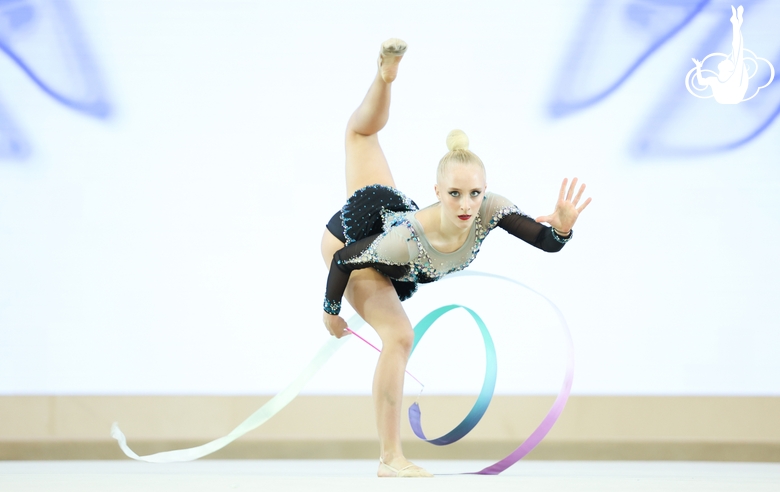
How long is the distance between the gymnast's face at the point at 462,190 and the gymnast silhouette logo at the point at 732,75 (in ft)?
5.84

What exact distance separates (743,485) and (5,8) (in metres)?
3.25

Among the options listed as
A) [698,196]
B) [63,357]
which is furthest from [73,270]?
[698,196]

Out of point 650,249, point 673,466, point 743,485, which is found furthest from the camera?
point 650,249

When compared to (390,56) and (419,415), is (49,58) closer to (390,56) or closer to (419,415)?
(390,56)

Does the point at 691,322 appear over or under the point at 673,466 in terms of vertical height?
over

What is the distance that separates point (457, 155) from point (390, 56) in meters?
0.34

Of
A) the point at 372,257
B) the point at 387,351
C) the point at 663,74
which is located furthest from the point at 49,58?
the point at 663,74

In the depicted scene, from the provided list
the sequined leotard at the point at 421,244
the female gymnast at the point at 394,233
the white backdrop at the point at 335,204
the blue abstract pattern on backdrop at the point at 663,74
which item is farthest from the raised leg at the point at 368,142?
the blue abstract pattern on backdrop at the point at 663,74

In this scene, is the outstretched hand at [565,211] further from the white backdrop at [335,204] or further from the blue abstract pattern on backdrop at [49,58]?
the blue abstract pattern on backdrop at [49,58]

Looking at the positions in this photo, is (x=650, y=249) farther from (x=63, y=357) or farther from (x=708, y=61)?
(x=63, y=357)

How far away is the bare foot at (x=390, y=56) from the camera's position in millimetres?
1984

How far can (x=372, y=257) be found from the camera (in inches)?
78.3

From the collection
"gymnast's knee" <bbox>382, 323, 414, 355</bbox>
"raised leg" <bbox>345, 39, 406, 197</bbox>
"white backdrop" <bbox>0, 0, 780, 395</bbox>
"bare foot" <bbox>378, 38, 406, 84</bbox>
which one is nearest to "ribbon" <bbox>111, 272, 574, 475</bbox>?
"gymnast's knee" <bbox>382, 323, 414, 355</bbox>

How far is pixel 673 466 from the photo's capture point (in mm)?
2828
